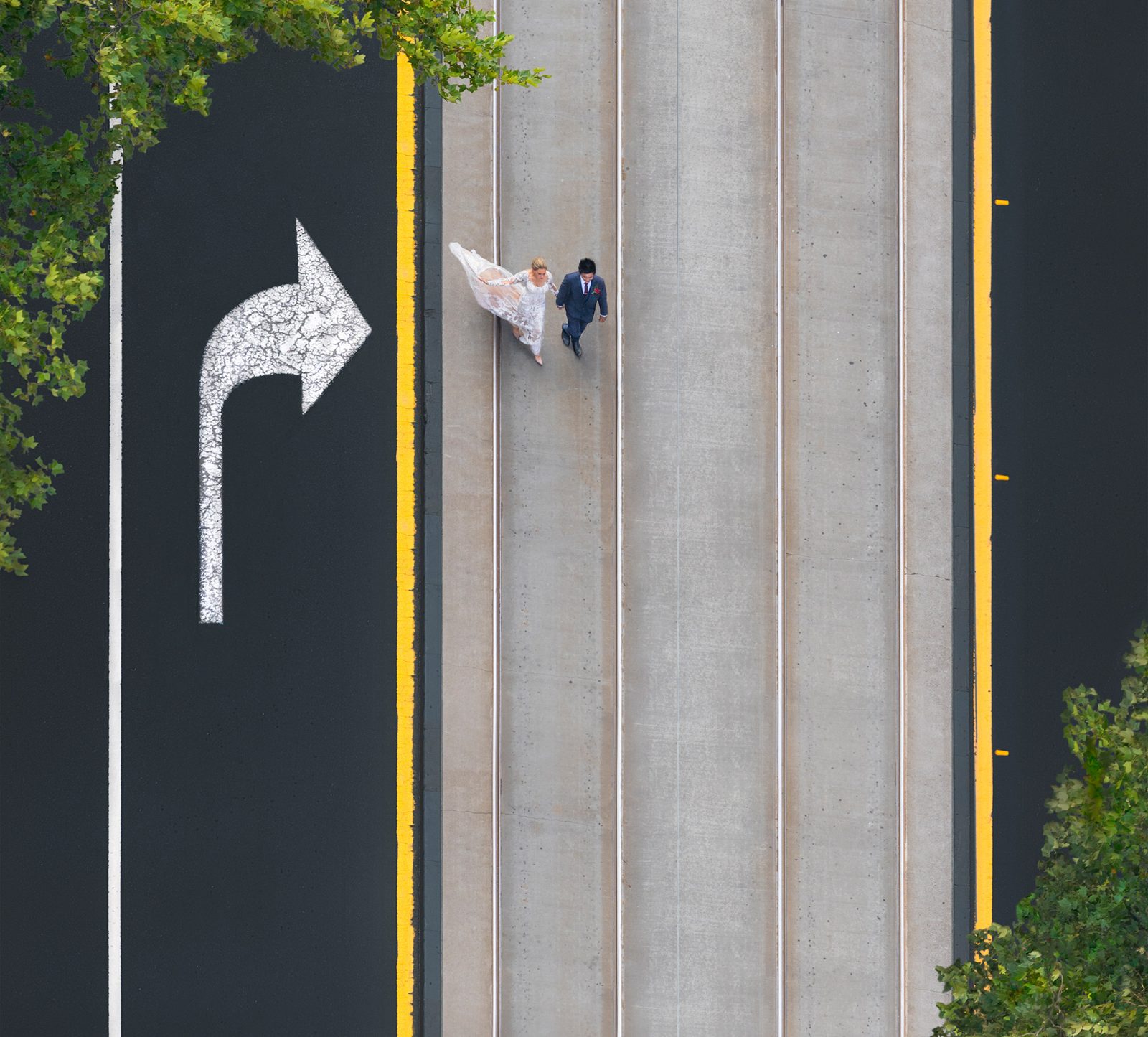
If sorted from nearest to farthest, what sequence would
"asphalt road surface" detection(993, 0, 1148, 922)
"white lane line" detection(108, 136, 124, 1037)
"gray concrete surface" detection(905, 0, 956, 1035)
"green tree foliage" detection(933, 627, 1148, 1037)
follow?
"green tree foliage" detection(933, 627, 1148, 1037), "white lane line" detection(108, 136, 124, 1037), "gray concrete surface" detection(905, 0, 956, 1035), "asphalt road surface" detection(993, 0, 1148, 922)

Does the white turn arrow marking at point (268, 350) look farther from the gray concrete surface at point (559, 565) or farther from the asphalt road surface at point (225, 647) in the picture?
the gray concrete surface at point (559, 565)

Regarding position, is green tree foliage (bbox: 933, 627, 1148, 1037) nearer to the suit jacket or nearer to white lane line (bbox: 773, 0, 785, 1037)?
white lane line (bbox: 773, 0, 785, 1037)

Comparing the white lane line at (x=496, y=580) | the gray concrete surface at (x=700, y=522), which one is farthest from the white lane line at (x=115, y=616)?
the gray concrete surface at (x=700, y=522)

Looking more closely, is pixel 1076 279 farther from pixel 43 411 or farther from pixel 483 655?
pixel 43 411

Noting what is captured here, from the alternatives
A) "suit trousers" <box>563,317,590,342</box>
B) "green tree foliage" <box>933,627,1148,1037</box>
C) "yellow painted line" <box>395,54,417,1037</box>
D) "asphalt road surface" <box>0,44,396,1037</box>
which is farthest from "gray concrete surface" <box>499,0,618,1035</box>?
"green tree foliage" <box>933,627,1148,1037</box>

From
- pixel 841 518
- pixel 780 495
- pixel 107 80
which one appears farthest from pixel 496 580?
pixel 107 80

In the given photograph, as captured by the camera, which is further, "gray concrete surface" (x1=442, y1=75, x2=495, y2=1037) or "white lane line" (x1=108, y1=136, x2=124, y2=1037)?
"gray concrete surface" (x1=442, y1=75, x2=495, y2=1037)

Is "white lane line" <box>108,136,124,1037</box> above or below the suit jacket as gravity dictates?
below
